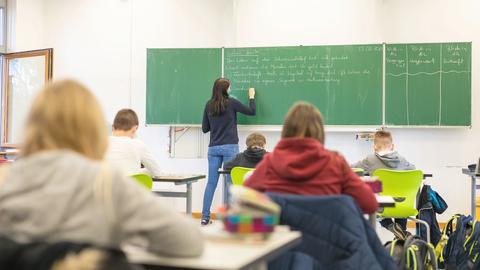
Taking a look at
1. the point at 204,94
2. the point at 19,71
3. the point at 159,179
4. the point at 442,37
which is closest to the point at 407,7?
the point at 442,37

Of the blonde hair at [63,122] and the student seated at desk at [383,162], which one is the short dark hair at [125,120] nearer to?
the student seated at desk at [383,162]

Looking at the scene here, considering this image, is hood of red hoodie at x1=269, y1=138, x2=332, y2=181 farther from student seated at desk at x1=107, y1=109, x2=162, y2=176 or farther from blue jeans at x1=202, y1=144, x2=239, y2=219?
blue jeans at x1=202, y1=144, x2=239, y2=219

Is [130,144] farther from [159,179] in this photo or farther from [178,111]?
[178,111]

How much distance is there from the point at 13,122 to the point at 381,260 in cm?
632

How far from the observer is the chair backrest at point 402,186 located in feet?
13.9

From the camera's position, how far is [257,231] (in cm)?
158

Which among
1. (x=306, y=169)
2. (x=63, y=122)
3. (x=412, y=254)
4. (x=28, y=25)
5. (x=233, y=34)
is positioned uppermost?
(x=28, y=25)

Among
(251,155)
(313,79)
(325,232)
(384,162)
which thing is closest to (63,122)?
(325,232)

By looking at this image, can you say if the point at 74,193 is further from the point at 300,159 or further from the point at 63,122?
the point at 300,159

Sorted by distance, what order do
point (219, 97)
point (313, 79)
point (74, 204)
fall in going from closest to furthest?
1. point (74, 204)
2. point (219, 97)
3. point (313, 79)

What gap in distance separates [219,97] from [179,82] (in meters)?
0.83

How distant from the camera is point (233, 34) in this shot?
6.57 meters

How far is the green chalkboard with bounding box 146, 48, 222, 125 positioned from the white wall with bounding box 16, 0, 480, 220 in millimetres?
293

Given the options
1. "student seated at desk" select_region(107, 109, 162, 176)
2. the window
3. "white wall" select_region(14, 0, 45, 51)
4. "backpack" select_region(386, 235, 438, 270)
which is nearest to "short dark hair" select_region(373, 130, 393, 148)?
"backpack" select_region(386, 235, 438, 270)
